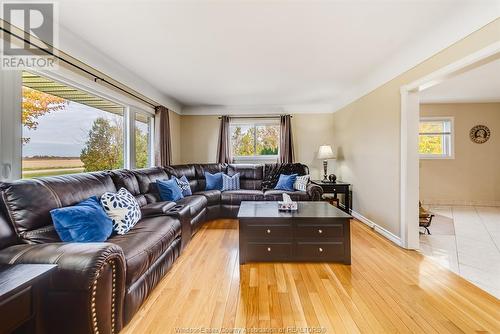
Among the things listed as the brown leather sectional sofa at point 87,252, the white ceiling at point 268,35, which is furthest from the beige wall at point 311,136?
the brown leather sectional sofa at point 87,252

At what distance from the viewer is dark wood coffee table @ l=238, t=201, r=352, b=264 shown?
2.54 meters

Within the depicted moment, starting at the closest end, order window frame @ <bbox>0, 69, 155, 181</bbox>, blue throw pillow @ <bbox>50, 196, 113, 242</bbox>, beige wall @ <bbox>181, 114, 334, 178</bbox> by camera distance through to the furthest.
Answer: blue throw pillow @ <bbox>50, 196, 113, 242</bbox>
window frame @ <bbox>0, 69, 155, 181</bbox>
beige wall @ <bbox>181, 114, 334, 178</bbox>

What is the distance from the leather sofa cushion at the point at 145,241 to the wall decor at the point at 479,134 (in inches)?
265

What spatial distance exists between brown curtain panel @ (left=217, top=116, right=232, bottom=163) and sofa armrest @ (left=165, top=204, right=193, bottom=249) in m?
2.64

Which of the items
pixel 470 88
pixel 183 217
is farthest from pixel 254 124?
pixel 470 88

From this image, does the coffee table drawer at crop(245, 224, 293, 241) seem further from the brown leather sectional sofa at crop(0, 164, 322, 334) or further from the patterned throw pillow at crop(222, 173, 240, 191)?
the patterned throw pillow at crop(222, 173, 240, 191)

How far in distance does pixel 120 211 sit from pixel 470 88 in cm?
611

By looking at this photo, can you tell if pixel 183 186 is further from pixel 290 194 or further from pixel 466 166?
pixel 466 166

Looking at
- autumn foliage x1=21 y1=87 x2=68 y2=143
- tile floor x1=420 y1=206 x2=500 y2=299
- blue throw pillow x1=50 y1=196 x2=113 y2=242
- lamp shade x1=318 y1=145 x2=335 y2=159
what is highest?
autumn foliage x1=21 y1=87 x2=68 y2=143

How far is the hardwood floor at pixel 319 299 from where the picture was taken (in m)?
1.61

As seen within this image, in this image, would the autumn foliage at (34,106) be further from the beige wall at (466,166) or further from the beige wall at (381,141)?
the beige wall at (466,166)

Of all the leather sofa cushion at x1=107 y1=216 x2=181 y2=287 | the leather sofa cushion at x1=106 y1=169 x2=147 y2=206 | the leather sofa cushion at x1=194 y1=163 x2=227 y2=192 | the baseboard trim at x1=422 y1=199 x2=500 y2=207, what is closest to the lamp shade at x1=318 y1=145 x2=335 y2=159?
the leather sofa cushion at x1=194 y1=163 x2=227 y2=192

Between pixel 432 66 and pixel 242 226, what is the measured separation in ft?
8.92

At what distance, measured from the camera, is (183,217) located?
281 centimetres
